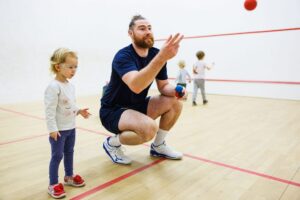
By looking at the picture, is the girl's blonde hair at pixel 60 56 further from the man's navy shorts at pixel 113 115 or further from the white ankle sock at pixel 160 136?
the white ankle sock at pixel 160 136

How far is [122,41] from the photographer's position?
6316mm

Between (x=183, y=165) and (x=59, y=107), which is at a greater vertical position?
(x=59, y=107)

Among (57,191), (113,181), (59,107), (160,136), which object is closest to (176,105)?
(160,136)

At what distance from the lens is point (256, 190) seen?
1262mm

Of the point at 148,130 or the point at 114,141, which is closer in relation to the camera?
the point at 148,130

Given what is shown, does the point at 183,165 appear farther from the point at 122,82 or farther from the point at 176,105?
the point at 122,82

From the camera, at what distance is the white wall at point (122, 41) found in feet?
→ 14.4

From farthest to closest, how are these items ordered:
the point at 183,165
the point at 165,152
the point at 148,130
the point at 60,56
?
the point at 165,152 < the point at 183,165 < the point at 148,130 < the point at 60,56

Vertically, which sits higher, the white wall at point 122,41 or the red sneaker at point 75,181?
the white wall at point 122,41

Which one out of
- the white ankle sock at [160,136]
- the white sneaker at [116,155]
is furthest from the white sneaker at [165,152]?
the white sneaker at [116,155]

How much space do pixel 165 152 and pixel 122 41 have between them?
4.98 m

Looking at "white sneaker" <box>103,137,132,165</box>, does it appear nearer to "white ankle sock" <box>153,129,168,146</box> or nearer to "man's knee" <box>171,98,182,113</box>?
"white ankle sock" <box>153,129,168,146</box>

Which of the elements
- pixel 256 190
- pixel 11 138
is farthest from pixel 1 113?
pixel 256 190

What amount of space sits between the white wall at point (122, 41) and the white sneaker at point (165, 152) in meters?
3.45
